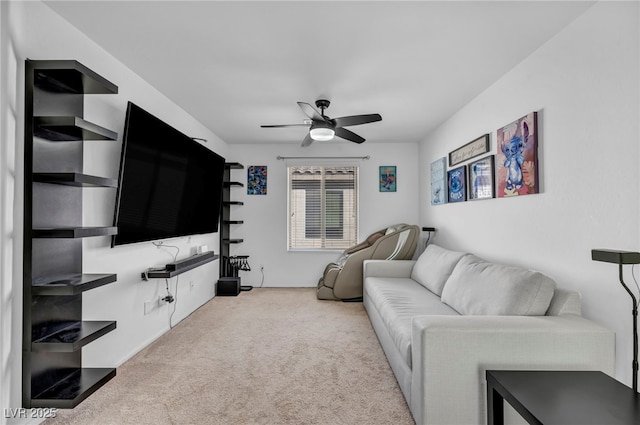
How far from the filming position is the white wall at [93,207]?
5.93 feet

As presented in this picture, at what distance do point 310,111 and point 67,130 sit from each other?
70.7 inches

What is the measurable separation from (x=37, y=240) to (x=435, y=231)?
4.34 meters

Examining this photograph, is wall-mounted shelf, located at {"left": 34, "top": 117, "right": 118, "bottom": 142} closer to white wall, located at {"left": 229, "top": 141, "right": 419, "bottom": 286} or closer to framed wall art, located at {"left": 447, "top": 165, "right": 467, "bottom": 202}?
framed wall art, located at {"left": 447, "top": 165, "right": 467, "bottom": 202}

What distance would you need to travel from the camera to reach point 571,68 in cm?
216

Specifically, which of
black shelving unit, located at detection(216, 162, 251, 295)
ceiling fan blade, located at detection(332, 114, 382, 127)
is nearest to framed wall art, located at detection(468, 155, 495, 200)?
ceiling fan blade, located at detection(332, 114, 382, 127)

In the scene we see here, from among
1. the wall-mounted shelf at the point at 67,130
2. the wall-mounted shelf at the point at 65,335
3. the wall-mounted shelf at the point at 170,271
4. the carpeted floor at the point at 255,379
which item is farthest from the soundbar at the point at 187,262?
the wall-mounted shelf at the point at 67,130

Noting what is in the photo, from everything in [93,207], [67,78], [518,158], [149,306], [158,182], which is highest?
[67,78]

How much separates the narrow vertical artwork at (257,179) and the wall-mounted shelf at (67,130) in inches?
141

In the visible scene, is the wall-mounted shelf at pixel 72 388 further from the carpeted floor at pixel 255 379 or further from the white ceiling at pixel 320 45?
the white ceiling at pixel 320 45

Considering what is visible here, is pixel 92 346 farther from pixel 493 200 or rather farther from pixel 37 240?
pixel 493 200

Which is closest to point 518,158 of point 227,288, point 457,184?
point 457,184

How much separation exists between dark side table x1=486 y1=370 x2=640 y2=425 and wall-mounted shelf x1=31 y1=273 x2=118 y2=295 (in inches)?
86.0

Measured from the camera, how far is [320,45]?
2420 mm

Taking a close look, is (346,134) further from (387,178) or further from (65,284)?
(65,284)
